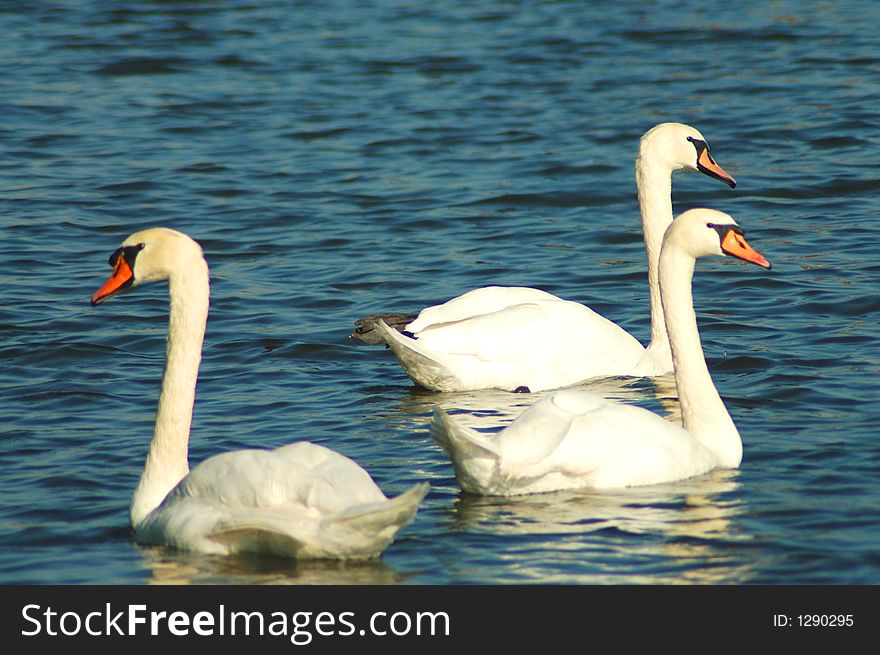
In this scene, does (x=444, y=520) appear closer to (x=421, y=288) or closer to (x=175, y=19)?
(x=421, y=288)

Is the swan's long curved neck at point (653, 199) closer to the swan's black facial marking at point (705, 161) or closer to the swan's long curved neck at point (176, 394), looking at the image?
the swan's black facial marking at point (705, 161)

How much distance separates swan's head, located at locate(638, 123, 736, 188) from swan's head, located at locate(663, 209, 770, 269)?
225 cm

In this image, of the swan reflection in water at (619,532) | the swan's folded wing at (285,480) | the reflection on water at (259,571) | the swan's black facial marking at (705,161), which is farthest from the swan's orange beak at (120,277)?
the swan's black facial marking at (705,161)

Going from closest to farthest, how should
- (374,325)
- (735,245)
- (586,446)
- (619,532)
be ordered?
(619,532)
(586,446)
(735,245)
(374,325)

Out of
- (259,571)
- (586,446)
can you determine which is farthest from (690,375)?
(259,571)

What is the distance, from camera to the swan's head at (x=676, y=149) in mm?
9719

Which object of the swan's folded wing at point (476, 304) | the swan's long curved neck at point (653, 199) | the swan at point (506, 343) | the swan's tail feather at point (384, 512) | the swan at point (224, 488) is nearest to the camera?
the swan's tail feather at point (384, 512)

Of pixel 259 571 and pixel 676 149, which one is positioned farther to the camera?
pixel 676 149

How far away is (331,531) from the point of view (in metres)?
5.72

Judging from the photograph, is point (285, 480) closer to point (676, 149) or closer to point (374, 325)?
point (374, 325)

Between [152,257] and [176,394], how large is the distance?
57 cm

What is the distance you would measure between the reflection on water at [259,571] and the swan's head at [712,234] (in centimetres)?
241

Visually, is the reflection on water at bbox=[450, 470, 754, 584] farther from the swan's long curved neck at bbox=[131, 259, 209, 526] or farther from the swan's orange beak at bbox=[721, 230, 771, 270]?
the swan's long curved neck at bbox=[131, 259, 209, 526]

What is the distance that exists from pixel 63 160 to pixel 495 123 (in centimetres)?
438
